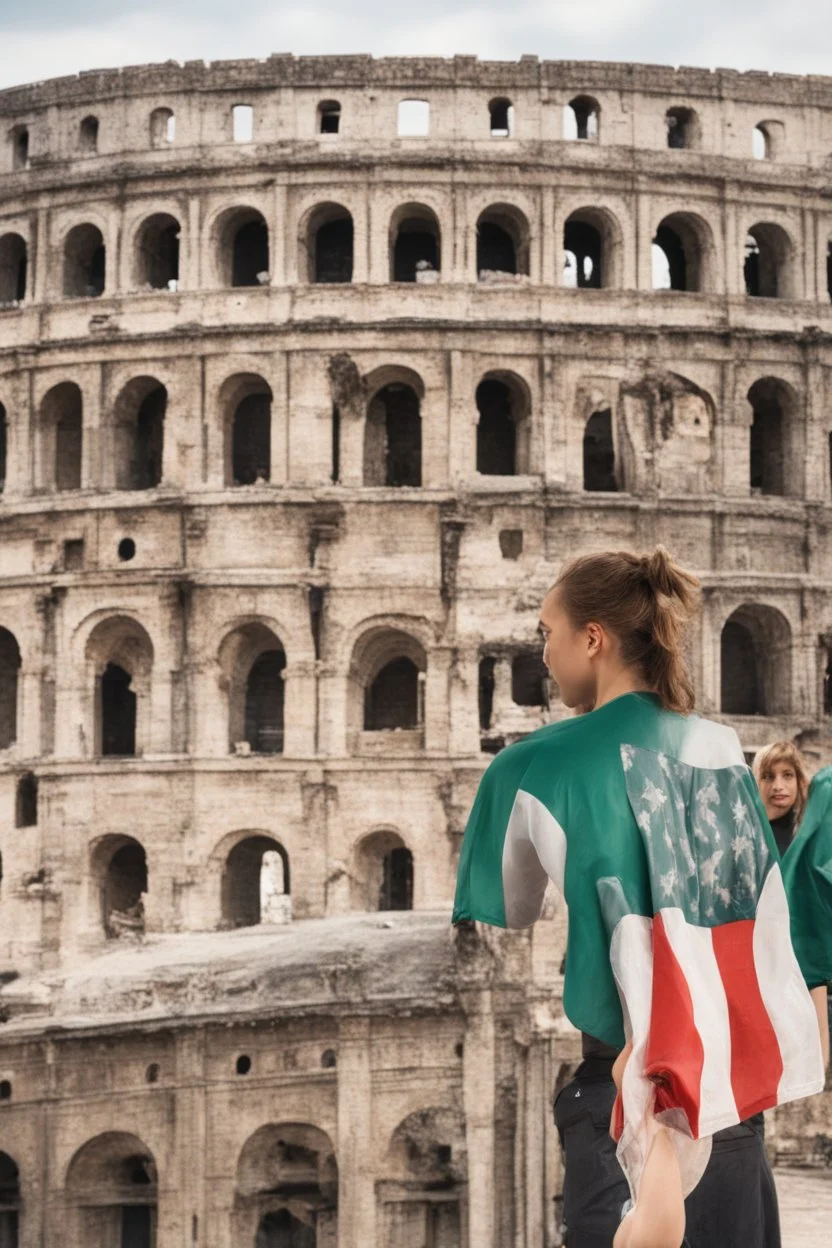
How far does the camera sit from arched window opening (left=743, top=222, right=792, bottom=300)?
2892 cm

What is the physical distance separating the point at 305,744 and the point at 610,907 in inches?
925

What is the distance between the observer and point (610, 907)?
304 centimetres

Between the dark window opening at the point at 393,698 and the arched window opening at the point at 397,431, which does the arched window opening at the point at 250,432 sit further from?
the dark window opening at the point at 393,698

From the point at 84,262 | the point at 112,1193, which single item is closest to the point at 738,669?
the point at 112,1193

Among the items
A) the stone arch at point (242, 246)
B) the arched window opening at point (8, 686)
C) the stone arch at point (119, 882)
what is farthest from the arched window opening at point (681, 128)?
the stone arch at point (119, 882)

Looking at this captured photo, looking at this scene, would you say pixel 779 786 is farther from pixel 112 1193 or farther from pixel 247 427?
pixel 247 427

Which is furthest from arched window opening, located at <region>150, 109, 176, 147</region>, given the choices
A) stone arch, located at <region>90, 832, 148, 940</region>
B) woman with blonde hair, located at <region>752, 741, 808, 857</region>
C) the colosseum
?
woman with blonde hair, located at <region>752, 741, 808, 857</region>

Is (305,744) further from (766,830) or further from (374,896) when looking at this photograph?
(766,830)

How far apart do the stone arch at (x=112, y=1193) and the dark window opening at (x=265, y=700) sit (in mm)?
7048

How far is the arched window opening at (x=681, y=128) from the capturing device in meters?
28.8

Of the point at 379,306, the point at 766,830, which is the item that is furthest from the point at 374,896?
the point at 766,830

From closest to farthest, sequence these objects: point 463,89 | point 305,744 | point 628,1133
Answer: point 628,1133
point 305,744
point 463,89

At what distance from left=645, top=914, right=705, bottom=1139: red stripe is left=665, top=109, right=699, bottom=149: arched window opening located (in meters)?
27.5

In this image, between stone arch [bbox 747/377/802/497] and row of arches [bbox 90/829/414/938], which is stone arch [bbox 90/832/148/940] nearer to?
row of arches [bbox 90/829/414/938]
